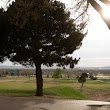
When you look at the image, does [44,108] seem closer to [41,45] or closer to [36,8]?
[36,8]

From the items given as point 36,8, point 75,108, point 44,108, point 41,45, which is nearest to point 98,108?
point 75,108

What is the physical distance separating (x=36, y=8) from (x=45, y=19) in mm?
12762

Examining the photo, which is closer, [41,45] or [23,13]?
[23,13]

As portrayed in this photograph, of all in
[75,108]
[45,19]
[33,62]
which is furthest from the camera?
[33,62]

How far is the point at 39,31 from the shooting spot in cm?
2916

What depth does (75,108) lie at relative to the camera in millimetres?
17281

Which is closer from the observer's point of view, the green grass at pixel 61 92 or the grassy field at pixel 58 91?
the grassy field at pixel 58 91

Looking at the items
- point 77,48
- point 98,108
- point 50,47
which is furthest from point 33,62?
point 98,108

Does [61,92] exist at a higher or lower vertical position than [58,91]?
lower

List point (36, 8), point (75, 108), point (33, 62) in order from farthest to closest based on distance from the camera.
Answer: point (33, 62) → point (75, 108) → point (36, 8)

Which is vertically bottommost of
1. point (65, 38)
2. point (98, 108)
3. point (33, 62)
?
point (98, 108)

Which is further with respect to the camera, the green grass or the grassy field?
the green grass

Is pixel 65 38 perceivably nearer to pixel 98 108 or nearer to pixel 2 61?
pixel 2 61

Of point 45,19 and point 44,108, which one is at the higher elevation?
point 45,19
